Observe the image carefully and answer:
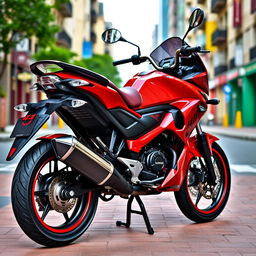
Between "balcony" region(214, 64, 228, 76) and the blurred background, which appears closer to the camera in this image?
the blurred background

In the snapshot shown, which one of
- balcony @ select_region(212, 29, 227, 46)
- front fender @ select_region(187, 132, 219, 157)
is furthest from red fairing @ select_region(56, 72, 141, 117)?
balcony @ select_region(212, 29, 227, 46)

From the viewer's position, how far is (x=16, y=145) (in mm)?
3645

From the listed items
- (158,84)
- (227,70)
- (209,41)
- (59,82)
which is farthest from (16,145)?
(209,41)

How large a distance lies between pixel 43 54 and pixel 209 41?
2446 centimetres

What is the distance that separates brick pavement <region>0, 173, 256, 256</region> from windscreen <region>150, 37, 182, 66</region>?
1471 millimetres

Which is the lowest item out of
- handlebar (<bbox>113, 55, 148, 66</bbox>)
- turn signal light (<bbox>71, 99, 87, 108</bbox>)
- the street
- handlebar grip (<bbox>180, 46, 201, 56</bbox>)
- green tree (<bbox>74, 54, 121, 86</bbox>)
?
the street

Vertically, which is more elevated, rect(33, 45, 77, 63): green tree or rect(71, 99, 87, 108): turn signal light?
rect(33, 45, 77, 63): green tree

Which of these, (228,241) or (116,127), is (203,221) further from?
(116,127)

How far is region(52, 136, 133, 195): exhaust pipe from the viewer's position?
375 cm

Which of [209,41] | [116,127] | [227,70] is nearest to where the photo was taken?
[116,127]

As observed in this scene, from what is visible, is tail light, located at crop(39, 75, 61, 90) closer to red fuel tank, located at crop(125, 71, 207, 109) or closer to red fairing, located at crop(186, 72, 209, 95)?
red fuel tank, located at crop(125, 71, 207, 109)

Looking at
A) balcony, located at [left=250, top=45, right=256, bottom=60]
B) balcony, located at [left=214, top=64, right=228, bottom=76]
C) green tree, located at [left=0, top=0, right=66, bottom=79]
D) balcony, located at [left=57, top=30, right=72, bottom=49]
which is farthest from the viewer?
balcony, located at [left=57, top=30, right=72, bottom=49]

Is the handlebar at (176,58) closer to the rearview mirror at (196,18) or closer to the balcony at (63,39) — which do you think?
the rearview mirror at (196,18)

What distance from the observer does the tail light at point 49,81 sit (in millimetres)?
3809
